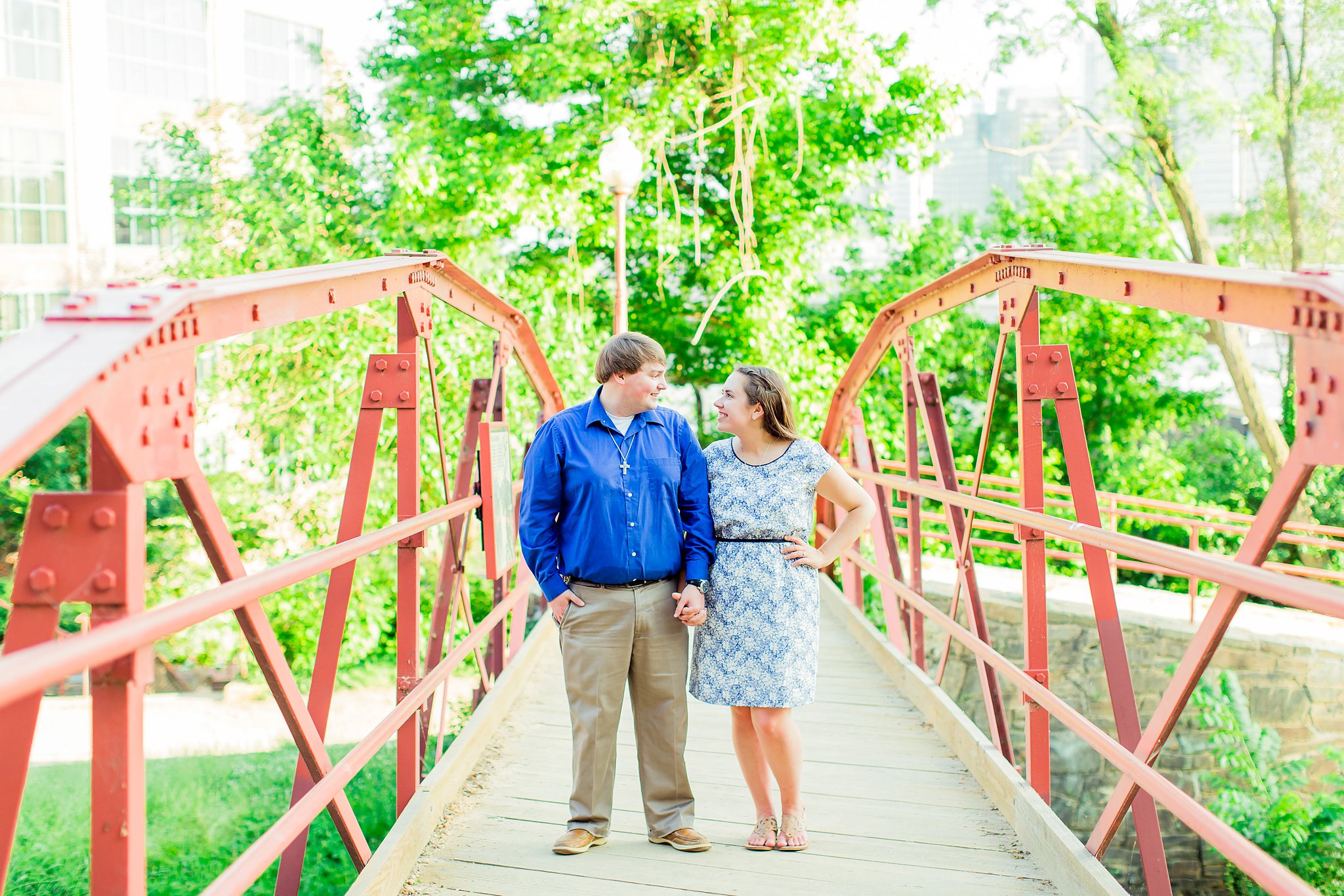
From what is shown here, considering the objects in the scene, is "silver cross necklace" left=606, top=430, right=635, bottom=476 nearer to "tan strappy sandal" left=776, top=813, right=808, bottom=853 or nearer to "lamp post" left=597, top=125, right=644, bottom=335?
"tan strappy sandal" left=776, top=813, right=808, bottom=853

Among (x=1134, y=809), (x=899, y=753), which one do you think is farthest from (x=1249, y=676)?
(x=1134, y=809)

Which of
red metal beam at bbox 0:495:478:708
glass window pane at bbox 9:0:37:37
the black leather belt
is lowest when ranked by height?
A: the black leather belt

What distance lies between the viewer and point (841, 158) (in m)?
13.6

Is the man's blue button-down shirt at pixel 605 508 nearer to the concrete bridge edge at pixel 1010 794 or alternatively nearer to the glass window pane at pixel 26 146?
the concrete bridge edge at pixel 1010 794

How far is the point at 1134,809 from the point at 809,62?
1205 centimetres

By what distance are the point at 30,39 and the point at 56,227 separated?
3426 millimetres

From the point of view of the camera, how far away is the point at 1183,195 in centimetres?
1502

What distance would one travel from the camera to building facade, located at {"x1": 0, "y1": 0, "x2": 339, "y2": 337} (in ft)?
62.5

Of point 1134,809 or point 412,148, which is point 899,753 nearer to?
point 1134,809

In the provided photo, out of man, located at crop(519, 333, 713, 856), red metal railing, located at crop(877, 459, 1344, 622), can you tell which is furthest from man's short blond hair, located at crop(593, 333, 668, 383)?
red metal railing, located at crop(877, 459, 1344, 622)

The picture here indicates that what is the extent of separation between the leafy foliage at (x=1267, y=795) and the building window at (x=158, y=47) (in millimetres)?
21462

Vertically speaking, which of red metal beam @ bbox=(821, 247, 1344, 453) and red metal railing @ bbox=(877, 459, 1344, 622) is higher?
red metal beam @ bbox=(821, 247, 1344, 453)

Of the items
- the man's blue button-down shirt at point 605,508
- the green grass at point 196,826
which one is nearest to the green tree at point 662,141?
the green grass at point 196,826

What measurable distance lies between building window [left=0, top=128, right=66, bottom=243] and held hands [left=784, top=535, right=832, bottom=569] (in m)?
20.8
